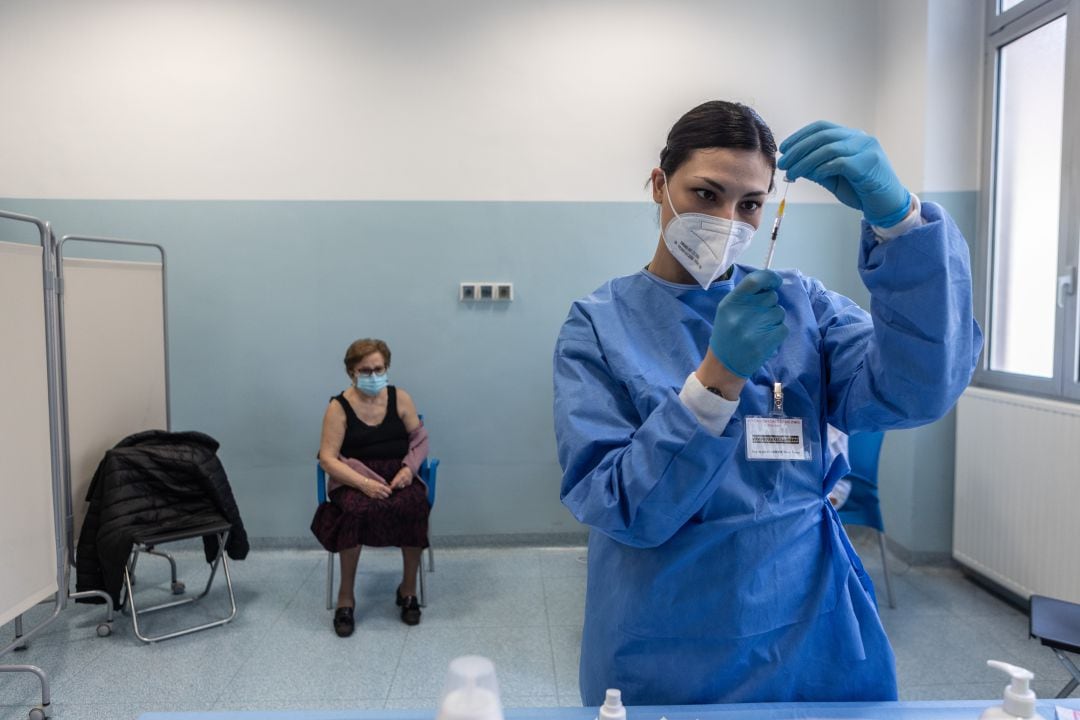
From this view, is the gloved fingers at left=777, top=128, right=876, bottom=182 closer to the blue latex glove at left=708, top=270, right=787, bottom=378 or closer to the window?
the blue latex glove at left=708, top=270, right=787, bottom=378

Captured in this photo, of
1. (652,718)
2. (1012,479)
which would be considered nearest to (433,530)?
(1012,479)

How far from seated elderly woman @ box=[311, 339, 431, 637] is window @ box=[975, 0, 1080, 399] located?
2621 mm

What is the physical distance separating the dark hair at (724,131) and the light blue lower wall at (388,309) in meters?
2.44

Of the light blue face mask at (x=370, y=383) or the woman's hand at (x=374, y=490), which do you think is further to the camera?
the light blue face mask at (x=370, y=383)

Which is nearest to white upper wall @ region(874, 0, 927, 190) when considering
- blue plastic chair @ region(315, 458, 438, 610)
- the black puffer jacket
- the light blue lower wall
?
the light blue lower wall

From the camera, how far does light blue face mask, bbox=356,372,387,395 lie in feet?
9.69

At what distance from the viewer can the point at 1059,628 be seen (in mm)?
1699

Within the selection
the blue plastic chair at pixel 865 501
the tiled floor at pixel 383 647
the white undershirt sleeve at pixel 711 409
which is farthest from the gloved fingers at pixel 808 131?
the blue plastic chair at pixel 865 501

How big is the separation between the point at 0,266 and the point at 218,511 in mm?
1209

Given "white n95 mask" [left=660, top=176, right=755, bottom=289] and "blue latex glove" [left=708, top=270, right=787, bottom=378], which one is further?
"white n95 mask" [left=660, top=176, right=755, bottom=289]

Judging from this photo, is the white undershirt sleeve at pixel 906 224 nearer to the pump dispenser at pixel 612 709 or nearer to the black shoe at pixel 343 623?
the pump dispenser at pixel 612 709

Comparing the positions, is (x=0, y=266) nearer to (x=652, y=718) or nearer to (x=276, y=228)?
(x=276, y=228)

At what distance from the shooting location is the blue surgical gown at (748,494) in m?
0.83

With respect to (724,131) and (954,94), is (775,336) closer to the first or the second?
(724,131)
